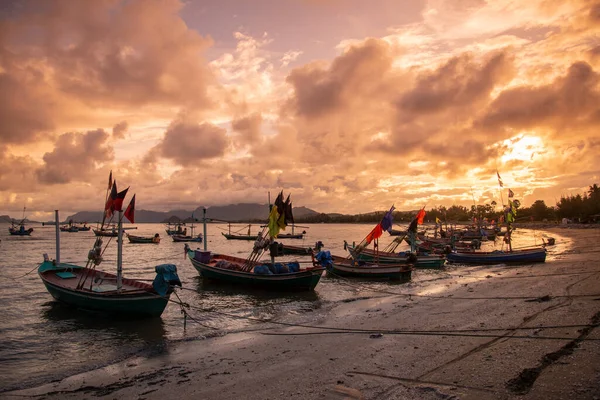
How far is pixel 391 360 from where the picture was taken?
9.83m

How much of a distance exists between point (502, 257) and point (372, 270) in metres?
14.1

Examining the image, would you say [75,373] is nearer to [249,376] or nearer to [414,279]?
[249,376]

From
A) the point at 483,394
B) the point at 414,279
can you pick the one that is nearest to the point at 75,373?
the point at 483,394

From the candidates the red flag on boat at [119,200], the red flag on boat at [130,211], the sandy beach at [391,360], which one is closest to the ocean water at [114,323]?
the sandy beach at [391,360]

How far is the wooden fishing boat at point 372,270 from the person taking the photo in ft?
90.0

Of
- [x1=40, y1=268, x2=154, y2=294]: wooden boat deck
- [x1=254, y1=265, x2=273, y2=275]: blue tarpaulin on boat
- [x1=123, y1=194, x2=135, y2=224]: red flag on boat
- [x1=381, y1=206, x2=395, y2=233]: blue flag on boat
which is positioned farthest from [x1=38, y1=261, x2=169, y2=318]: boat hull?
[x1=381, y1=206, x2=395, y2=233]: blue flag on boat

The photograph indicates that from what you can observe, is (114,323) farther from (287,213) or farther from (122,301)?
(287,213)

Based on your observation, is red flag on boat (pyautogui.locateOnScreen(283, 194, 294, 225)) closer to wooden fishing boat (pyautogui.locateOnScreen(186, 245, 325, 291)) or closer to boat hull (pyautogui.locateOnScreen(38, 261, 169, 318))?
wooden fishing boat (pyautogui.locateOnScreen(186, 245, 325, 291))

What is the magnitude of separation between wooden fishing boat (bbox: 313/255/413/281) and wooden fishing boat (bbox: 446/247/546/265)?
427 inches

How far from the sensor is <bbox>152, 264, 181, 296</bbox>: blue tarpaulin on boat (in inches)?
614

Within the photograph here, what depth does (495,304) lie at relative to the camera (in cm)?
1631

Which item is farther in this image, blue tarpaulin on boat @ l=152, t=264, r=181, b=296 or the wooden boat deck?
the wooden boat deck

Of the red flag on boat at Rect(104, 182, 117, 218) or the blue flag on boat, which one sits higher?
the red flag on boat at Rect(104, 182, 117, 218)

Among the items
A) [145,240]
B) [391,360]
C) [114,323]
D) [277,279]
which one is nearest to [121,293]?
[114,323]
